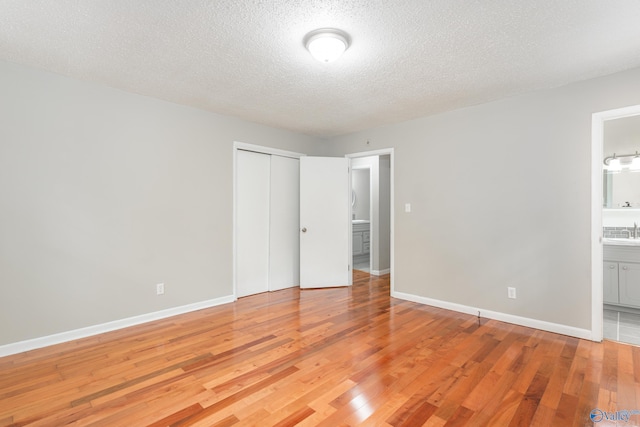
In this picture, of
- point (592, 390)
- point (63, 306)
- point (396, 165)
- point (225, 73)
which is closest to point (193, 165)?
point (225, 73)

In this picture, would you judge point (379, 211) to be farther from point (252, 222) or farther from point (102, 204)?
point (102, 204)

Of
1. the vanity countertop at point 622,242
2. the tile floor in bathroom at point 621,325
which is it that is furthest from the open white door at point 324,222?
the vanity countertop at point 622,242

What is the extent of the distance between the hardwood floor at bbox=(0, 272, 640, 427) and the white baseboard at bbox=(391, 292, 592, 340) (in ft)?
0.34

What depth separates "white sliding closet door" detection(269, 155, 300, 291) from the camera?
466 centimetres

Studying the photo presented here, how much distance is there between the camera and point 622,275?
3.56 metres

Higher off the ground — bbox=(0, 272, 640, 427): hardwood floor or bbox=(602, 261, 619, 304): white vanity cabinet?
bbox=(602, 261, 619, 304): white vanity cabinet

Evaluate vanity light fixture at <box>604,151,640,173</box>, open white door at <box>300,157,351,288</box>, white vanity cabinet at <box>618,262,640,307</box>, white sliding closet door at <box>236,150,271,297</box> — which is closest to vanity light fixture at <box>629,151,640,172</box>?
vanity light fixture at <box>604,151,640,173</box>

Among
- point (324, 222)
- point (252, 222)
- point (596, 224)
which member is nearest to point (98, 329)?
point (252, 222)

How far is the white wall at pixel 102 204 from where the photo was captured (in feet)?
8.52

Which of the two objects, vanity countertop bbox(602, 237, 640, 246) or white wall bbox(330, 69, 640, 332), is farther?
vanity countertop bbox(602, 237, 640, 246)

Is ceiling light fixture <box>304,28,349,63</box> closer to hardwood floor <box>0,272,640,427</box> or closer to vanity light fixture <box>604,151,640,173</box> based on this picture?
hardwood floor <box>0,272,640,427</box>

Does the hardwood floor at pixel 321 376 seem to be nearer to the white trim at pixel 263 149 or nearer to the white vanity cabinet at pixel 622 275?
the white vanity cabinet at pixel 622 275

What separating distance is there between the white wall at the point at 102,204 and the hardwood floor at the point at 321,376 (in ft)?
1.42

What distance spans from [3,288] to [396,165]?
4267 mm
